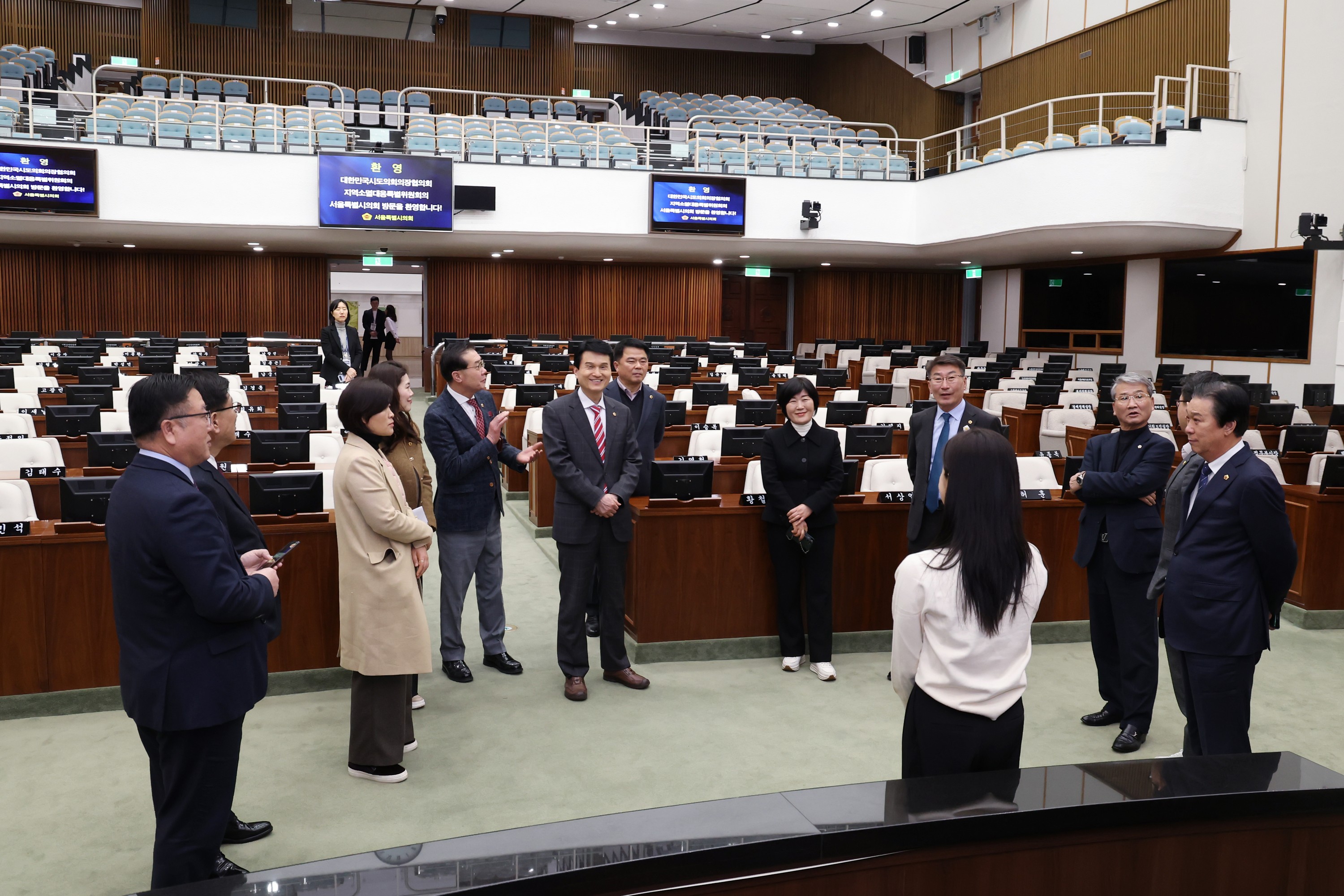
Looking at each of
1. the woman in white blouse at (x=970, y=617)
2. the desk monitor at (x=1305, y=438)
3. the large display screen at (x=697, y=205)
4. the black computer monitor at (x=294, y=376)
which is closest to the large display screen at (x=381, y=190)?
the large display screen at (x=697, y=205)

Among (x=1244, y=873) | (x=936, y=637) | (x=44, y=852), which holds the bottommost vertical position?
(x=44, y=852)

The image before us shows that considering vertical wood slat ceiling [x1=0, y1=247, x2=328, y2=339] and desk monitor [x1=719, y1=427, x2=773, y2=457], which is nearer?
desk monitor [x1=719, y1=427, x2=773, y2=457]

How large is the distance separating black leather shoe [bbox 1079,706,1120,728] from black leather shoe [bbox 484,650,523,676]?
7.84ft

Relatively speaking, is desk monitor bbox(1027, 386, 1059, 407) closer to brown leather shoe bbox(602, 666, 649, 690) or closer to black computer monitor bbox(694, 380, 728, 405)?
black computer monitor bbox(694, 380, 728, 405)

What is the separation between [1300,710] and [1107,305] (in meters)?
13.5

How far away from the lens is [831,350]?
17969 mm

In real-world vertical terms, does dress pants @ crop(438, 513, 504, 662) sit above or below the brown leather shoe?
above

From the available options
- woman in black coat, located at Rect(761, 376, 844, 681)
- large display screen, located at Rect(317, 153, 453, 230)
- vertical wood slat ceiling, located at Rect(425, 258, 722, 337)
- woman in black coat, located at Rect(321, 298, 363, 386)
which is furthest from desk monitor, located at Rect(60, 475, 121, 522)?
vertical wood slat ceiling, located at Rect(425, 258, 722, 337)

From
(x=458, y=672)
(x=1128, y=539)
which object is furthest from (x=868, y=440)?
(x=458, y=672)

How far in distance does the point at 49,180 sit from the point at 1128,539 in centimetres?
1329

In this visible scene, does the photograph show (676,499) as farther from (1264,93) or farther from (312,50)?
(312,50)

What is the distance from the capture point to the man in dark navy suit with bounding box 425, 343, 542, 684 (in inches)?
165

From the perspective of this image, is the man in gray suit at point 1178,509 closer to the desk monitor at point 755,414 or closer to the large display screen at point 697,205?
the desk monitor at point 755,414

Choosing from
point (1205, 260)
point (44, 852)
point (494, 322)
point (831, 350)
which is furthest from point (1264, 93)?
point (44, 852)
